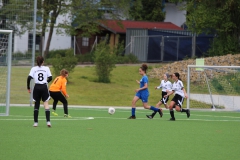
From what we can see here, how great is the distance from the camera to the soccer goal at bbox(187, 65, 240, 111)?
25531 millimetres

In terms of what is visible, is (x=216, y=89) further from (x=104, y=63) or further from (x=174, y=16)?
(x=174, y=16)

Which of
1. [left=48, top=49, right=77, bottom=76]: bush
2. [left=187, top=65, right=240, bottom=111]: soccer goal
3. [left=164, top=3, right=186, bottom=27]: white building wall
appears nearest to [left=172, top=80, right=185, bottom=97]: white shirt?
[left=187, top=65, right=240, bottom=111]: soccer goal

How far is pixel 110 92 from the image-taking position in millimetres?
31547

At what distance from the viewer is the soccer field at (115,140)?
10.6m

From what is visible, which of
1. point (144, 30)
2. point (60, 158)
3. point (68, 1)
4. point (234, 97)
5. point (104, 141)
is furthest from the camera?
point (144, 30)

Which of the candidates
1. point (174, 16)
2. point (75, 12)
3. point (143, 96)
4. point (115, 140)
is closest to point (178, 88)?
point (143, 96)

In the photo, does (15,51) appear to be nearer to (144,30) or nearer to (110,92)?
(110,92)

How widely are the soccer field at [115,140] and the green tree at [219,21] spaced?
20011 millimetres

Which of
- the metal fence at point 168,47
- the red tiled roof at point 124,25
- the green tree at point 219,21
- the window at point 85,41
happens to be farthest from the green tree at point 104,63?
the window at point 85,41

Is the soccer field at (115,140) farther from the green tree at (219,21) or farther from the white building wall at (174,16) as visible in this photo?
the white building wall at (174,16)

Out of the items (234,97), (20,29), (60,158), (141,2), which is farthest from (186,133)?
(141,2)

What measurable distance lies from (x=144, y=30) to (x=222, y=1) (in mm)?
9459

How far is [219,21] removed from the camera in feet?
122

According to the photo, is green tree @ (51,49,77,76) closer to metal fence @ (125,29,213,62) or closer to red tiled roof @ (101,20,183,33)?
metal fence @ (125,29,213,62)
